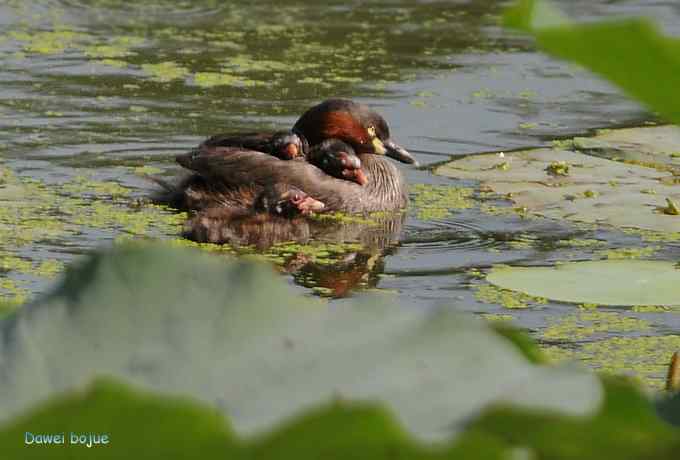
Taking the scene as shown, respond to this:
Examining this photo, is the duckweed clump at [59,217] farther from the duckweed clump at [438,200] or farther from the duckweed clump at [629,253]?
the duckweed clump at [629,253]

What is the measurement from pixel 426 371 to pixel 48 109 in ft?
28.1

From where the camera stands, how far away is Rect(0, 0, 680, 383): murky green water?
5.98 meters

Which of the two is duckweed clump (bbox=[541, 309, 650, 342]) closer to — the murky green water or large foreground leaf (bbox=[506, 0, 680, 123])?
the murky green water

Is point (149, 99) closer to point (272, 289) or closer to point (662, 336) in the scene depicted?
point (662, 336)

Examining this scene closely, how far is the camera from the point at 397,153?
8.12m

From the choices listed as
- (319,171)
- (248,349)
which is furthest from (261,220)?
(248,349)

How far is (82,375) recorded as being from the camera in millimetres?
969

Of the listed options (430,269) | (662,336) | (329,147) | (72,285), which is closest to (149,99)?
(329,147)

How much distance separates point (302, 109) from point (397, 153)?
1586 millimetres

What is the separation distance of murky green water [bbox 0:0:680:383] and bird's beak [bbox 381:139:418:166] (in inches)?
6.8

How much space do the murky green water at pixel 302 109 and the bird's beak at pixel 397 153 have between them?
0.17 meters

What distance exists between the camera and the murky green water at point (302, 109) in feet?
19.6

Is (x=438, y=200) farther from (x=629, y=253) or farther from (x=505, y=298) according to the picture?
(x=505, y=298)

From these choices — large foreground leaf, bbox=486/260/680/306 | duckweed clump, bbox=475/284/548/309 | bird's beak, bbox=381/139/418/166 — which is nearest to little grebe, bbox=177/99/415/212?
bird's beak, bbox=381/139/418/166
